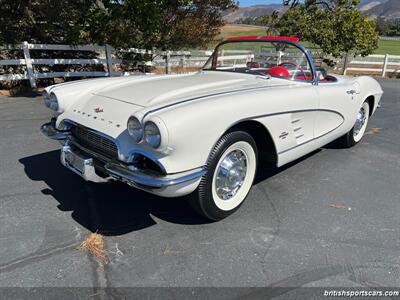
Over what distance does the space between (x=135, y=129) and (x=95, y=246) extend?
3.04 feet

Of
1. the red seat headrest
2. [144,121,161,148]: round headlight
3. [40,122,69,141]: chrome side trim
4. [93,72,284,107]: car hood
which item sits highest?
the red seat headrest

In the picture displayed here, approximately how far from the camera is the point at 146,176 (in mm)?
2459

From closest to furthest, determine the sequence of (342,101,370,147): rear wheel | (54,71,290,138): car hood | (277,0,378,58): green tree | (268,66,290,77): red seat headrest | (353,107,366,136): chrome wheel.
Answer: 1. (54,71,290,138): car hood
2. (268,66,290,77): red seat headrest
3. (342,101,370,147): rear wheel
4. (353,107,366,136): chrome wheel
5. (277,0,378,58): green tree

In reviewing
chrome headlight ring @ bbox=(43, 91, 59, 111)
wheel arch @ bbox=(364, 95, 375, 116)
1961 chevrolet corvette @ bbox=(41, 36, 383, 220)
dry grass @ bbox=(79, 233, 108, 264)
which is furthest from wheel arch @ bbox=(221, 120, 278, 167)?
wheel arch @ bbox=(364, 95, 375, 116)

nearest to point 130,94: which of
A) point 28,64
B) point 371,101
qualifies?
point 371,101

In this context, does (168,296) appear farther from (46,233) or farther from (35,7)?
(35,7)

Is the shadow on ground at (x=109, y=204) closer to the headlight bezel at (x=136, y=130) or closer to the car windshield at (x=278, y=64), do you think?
the headlight bezel at (x=136, y=130)

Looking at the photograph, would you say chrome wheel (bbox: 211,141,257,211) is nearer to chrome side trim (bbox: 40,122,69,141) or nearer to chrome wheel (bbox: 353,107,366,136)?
chrome side trim (bbox: 40,122,69,141)

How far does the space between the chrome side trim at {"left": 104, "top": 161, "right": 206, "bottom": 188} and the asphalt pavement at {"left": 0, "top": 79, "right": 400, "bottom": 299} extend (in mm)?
536

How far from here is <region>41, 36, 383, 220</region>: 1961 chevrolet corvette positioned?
2.45m

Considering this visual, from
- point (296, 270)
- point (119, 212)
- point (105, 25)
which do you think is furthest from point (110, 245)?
point (105, 25)

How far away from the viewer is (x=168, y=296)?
2160 mm

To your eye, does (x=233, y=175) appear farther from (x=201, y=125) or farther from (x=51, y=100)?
(x=51, y=100)

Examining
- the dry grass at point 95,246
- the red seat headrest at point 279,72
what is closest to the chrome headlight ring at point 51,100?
the dry grass at point 95,246
